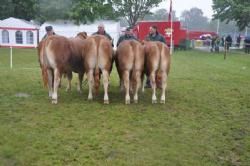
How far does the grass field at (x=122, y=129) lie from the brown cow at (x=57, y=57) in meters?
0.53

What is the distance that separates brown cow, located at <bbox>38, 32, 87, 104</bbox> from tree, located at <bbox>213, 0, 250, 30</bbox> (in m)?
27.5

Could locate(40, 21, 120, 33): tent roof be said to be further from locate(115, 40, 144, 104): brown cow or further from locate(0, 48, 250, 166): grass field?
locate(115, 40, 144, 104): brown cow

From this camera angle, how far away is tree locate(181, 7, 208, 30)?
138 metres

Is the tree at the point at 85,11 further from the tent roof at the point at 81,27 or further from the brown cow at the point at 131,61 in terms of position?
the brown cow at the point at 131,61

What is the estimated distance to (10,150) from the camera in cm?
527

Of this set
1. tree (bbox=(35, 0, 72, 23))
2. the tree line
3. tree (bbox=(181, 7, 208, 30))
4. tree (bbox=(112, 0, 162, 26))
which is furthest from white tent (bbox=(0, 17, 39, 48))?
tree (bbox=(181, 7, 208, 30))

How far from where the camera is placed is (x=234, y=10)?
34.6 m

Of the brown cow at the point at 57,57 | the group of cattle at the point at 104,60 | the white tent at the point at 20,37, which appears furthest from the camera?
the white tent at the point at 20,37

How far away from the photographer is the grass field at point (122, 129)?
518 cm

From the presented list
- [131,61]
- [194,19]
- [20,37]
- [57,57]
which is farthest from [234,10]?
[194,19]

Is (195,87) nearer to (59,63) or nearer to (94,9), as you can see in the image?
(59,63)

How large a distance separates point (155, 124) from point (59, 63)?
8.60ft

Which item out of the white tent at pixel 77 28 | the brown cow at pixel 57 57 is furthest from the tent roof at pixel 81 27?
the brown cow at pixel 57 57

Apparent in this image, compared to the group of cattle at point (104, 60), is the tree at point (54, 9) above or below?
above
